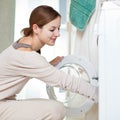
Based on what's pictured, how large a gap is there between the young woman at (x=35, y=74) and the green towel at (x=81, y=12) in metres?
0.51

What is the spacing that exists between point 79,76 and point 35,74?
1.61 feet

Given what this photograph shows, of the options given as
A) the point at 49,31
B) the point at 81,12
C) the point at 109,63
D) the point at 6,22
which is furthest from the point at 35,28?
the point at 6,22

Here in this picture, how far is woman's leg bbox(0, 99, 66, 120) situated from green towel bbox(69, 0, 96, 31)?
0.77 metres

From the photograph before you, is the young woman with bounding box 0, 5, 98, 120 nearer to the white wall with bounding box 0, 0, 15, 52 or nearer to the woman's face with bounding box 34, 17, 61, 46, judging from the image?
the woman's face with bounding box 34, 17, 61, 46

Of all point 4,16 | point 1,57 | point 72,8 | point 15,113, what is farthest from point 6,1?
point 15,113

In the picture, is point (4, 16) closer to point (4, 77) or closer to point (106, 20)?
point (4, 77)

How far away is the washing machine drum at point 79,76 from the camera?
1.85 m

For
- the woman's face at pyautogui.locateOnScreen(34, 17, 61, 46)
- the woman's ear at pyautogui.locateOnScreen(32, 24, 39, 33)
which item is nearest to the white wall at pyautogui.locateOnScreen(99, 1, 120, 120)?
the woman's face at pyautogui.locateOnScreen(34, 17, 61, 46)

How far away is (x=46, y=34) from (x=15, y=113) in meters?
0.51

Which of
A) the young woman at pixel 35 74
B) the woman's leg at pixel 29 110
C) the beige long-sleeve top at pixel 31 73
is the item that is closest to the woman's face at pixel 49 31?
the young woman at pixel 35 74

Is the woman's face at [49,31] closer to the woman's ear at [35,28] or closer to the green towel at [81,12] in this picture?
the woman's ear at [35,28]

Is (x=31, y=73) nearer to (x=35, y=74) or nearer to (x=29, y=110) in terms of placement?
(x=35, y=74)

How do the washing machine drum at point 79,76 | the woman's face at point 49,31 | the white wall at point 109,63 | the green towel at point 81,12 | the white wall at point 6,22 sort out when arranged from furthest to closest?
1. the white wall at point 6,22
2. the green towel at point 81,12
3. the washing machine drum at point 79,76
4. the woman's face at point 49,31
5. the white wall at point 109,63

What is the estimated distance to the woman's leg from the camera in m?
1.62
